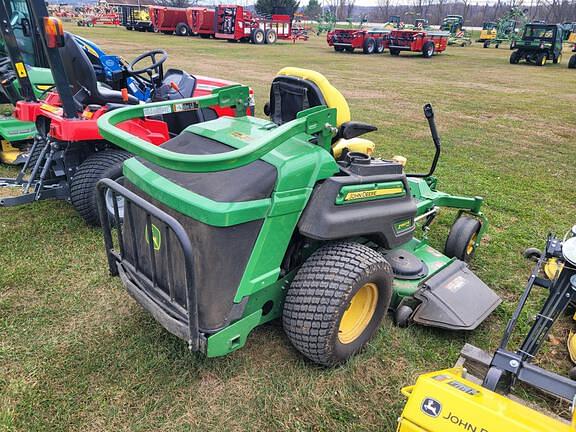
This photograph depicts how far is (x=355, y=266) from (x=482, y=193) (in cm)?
345

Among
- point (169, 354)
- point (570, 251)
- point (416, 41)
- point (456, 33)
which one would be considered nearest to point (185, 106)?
point (169, 354)

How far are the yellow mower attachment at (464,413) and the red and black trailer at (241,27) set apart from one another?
2651 centimetres

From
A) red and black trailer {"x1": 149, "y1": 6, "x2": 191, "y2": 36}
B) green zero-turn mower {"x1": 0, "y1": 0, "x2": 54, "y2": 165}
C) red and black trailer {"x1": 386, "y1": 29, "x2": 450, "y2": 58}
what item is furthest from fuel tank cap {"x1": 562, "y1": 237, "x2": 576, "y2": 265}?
red and black trailer {"x1": 149, "y1": 6, "x2": 191, "y2": 36}

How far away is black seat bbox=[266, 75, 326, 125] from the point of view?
109 inches

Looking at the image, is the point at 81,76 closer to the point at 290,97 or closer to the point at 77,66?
the point at 77,66

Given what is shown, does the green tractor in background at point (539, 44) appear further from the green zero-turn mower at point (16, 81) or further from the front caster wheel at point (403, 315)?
the front caster wheel at point (403, 315)

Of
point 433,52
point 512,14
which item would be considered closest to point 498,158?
point 433,52

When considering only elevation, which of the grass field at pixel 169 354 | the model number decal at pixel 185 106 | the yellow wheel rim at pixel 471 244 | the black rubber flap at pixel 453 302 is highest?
the model number decal at pixel 185 106

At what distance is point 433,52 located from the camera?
24219 millimetres

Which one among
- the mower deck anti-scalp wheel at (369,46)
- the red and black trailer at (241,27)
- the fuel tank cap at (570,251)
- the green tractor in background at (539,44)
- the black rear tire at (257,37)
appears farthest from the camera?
the black rear tire at (257,37)

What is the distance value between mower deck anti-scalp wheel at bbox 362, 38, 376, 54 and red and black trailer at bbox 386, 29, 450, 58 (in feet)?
2.83

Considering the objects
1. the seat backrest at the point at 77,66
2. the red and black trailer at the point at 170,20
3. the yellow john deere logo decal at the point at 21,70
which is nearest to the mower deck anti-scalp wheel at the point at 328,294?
the seat backrest at the point at 77,66

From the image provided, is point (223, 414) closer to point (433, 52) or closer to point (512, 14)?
point (433, 52)

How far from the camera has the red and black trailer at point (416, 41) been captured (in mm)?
23016
